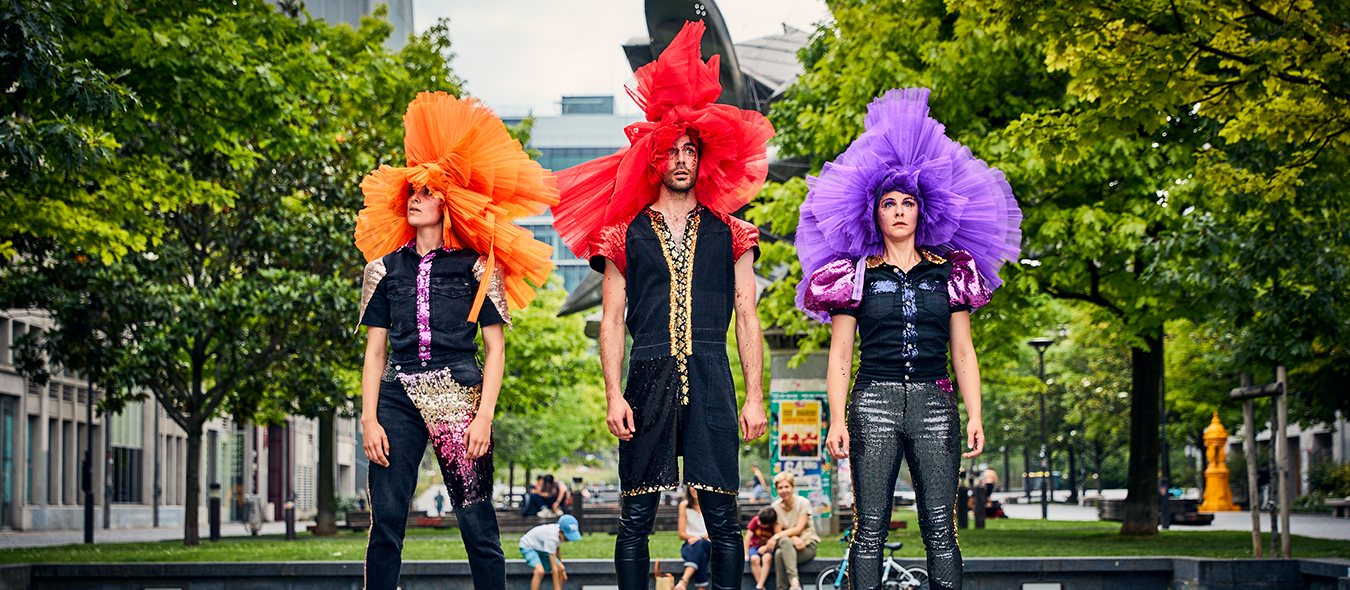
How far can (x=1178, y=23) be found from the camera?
11.5 metres

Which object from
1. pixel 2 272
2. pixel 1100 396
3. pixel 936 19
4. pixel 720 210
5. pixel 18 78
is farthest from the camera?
pixel 1100 396

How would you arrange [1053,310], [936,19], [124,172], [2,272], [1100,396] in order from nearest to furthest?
1. [124,172]
2. [936,19]
3. [2,272]
4. [1053,310]
5. [1100,396]

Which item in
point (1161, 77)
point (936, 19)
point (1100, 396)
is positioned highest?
point (936, 19)

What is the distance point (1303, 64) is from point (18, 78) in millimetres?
11545

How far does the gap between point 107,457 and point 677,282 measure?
35166mm

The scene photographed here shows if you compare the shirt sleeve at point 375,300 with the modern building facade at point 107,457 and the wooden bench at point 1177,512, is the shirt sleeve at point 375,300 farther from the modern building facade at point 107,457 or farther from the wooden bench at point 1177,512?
the wooden bench at point 1177,512

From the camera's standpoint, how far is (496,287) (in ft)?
20.2

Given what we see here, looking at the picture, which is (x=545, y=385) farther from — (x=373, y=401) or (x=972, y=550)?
(x=373, y=401)

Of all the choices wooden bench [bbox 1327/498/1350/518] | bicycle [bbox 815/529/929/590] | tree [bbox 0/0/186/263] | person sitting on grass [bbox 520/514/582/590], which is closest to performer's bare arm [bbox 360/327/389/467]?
person sitting on grass [bbox 520/514/582/590]

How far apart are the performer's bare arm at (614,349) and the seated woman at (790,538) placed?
7.45m

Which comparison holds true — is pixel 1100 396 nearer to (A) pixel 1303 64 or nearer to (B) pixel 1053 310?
(B) pixel 1053 310

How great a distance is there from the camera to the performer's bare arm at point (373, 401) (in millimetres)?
5809

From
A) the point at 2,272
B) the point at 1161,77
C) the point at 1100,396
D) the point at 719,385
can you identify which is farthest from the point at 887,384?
the point at 1100,396

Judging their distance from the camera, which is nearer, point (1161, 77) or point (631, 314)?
point (631, 314)
